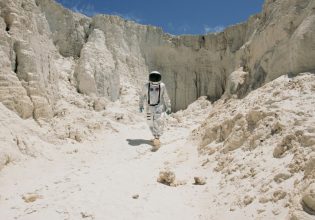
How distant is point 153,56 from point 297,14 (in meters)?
12.6

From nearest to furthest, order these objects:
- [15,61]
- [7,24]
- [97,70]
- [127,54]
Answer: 1. [15,61]
2. [7,24]
3. [97,70]
4. [127,54]

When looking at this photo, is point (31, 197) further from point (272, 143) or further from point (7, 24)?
point (7, 24)

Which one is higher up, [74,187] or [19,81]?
[19,81]

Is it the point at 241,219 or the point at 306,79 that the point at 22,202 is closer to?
the point at 241,219

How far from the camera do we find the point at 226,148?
24.4 feet

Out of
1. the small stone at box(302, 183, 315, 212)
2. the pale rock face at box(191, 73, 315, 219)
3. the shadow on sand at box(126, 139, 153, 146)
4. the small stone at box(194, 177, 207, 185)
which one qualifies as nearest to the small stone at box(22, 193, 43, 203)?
the small stone at box(194, 177, 207, 185)

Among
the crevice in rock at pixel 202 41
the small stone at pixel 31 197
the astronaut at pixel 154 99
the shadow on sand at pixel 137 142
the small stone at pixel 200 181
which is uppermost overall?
the crevice in rock at pixel 202 41

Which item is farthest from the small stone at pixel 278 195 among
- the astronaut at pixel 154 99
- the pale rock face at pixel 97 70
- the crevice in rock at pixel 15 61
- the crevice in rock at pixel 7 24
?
the pale rock face at pixel 97 70

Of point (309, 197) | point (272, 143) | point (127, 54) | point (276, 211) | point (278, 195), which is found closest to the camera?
point (309, 197)

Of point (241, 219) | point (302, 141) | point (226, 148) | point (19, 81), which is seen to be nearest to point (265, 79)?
point (226, 148)

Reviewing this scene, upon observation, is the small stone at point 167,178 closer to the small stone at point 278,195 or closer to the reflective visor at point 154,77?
the small stone at point 278,195

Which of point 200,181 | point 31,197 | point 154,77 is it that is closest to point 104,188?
point 31,197

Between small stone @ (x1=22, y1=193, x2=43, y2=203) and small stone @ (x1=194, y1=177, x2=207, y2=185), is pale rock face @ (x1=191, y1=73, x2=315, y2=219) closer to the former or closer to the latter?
small stone @ (x1=194, y1=177, x2=207, y2=185)

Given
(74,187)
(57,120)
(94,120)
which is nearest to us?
(74,187)
